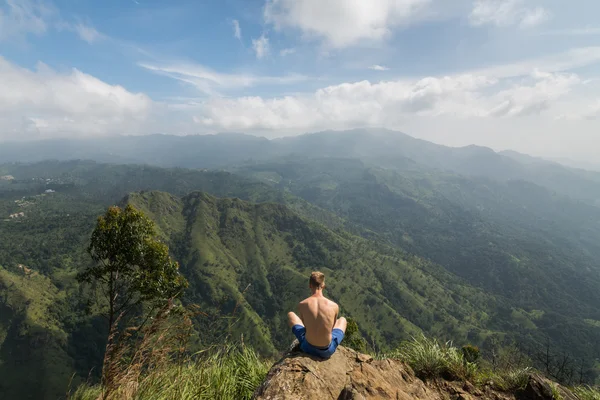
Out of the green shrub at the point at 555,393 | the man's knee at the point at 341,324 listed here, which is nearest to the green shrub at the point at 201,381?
the man's knee at the point at 341,324

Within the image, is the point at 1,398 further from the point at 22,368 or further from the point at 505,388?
the point at 505,388

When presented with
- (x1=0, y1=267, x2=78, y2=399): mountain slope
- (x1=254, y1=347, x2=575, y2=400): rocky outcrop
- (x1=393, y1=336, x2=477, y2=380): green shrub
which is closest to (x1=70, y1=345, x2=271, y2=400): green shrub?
(x1=254, y1=347, x2=575, y2=400): rocky outcrop

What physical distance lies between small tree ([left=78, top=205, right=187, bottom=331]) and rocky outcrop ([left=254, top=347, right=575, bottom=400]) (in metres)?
7.38

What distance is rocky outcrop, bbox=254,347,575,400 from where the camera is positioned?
4238mm

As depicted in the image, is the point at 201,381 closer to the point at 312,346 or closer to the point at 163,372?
the point at 163,372

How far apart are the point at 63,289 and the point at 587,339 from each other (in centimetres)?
29564

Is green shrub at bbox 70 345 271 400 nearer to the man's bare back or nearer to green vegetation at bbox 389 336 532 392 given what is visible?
the man's bare back

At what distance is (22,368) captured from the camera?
4021 inches

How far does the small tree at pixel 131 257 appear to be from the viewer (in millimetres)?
10562

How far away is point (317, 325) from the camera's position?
5188 millimetres

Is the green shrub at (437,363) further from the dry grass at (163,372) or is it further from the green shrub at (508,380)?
the dry grass at (163,372)

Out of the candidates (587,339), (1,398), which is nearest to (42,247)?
(1,398)

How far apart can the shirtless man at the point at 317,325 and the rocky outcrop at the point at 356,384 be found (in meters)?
0.19

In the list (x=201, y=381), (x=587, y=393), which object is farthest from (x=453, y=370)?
(x=201, y=381)
